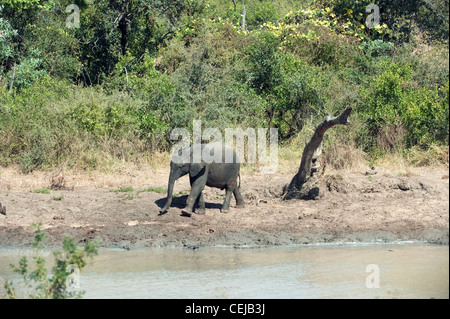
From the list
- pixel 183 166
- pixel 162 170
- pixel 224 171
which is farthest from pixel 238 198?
pixel 162 170

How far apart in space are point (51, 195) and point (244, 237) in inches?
173

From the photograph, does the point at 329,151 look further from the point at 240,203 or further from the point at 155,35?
the point at 155,35

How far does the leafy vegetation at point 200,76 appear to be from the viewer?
679 inches

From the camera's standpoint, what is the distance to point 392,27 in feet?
75.7

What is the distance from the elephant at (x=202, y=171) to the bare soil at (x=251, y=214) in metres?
0.30

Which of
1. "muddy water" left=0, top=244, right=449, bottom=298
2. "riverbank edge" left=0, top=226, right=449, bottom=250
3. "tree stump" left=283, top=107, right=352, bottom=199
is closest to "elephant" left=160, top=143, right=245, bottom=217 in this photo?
"riverbank edge" left=0, top=226, right=449, bottom=250

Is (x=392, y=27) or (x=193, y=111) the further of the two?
(x=392, y=27)

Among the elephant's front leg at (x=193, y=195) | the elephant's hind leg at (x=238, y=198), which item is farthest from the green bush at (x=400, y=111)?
the elephant's front leg at (x=193, y=195)

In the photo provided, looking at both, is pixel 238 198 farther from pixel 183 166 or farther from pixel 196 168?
pixel 183 166

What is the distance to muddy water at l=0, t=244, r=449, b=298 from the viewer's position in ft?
30.5

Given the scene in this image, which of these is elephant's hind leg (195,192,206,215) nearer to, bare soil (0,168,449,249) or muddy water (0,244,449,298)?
bare soil (0,168,449,249)

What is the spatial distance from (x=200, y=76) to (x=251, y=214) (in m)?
6.53

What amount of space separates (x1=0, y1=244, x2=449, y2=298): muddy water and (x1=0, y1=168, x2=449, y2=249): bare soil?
1.44 feet
